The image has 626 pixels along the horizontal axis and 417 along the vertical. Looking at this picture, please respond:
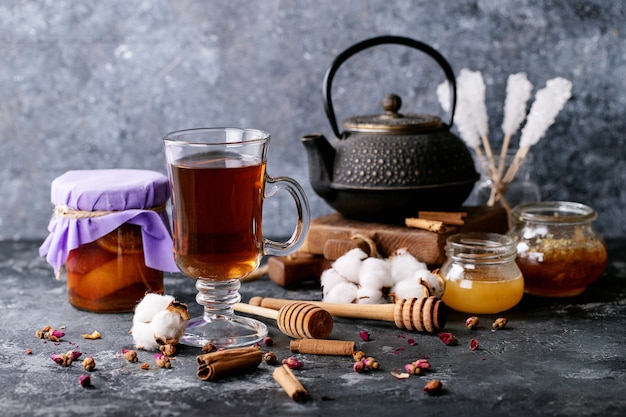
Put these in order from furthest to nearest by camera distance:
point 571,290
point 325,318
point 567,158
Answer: point 567,158
point 571,290
point 325,318

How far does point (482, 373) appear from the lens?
1466 millimetres

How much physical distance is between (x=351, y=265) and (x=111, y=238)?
1.69 ft

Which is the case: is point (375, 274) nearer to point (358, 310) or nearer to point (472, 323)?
point (358, 310)

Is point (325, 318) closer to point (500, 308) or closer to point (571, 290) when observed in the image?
point (500, 308)

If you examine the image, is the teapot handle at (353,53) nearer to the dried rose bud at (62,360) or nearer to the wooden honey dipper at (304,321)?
the wooden honey dipper at (304,321)

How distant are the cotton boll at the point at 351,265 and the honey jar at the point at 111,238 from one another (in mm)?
366

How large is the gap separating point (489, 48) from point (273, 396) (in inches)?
55.6

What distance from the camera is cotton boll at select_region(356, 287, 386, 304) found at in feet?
5.96

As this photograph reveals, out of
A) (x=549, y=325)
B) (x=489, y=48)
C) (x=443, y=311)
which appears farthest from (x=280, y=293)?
(x=489, y=48)

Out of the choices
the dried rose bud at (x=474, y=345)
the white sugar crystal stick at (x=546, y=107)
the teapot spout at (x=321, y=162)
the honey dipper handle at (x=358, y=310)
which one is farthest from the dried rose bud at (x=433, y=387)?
the white sugar crystal stick at (x=546, y=107)

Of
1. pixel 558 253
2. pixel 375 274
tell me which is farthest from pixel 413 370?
pixel 558 253

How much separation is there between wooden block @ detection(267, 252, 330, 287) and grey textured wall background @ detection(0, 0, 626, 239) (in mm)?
527

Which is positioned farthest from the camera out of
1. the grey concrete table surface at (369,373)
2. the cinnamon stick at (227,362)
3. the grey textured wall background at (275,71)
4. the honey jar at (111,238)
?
the grey textured wall background at (275,71)

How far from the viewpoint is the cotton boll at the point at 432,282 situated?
1.78 metres
